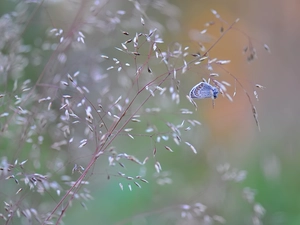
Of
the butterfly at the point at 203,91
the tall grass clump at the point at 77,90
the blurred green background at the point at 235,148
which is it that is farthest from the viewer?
the blurred green background at the point at 235,148

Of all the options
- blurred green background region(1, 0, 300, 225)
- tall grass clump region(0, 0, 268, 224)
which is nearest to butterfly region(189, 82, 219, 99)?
tall grass clump region(0, 0, 268, 224)

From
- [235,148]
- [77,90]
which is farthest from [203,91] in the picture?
[235,148]

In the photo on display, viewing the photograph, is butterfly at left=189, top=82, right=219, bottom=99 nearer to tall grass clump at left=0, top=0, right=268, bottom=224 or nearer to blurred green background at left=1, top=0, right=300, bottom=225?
tall grass clump at left=0, top=0, right=268, bottom=224

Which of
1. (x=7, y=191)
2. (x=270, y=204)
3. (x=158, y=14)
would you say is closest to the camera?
(x=7, y=191)

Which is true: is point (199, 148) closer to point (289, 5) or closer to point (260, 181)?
point (260, 181)

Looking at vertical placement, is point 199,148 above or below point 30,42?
below

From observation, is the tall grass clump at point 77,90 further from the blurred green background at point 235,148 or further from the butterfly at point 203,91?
the butterfly at point 203,91

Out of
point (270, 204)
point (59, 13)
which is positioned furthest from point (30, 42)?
point (270, 204)

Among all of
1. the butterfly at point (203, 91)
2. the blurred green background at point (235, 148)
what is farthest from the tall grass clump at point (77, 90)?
the butterfly at point (203, 91)
